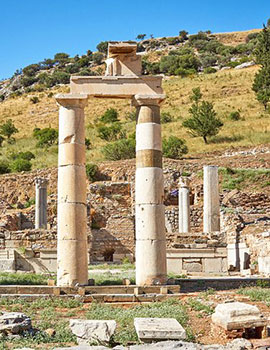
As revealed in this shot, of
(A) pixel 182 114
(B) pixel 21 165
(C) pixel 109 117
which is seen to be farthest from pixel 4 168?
(A) pixel 182 114

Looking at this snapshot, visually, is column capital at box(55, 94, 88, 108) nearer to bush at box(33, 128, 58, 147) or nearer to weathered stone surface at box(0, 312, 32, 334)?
weathered stone surface at box(0, 312, 32, 334)

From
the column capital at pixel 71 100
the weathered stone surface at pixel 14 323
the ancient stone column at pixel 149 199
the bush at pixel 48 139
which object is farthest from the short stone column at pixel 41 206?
the bush at pixel 48 139

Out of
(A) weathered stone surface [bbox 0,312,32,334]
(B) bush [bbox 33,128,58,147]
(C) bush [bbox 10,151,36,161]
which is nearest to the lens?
(A) weathered stone surface [bbox 0,312,32,334]

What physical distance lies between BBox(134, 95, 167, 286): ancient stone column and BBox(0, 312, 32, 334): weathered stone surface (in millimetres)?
5145

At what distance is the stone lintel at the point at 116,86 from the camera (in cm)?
1485

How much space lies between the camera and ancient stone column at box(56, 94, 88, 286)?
1407 cm

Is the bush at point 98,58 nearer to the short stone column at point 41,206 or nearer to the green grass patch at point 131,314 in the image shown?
the short stone column at point 41,206

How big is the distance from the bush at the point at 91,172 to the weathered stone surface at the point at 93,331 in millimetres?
34639

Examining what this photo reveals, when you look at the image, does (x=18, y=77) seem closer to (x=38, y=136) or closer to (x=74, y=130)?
(x=38, y=136)

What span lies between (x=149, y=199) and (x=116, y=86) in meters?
3.07

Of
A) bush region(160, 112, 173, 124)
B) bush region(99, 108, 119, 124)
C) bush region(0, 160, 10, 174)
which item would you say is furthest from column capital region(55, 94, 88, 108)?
bush region(99, 108, 119, 124)

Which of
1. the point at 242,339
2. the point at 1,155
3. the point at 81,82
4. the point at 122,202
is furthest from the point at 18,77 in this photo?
the point at 242,339

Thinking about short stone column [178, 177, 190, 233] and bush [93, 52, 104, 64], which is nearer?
short stone column [178, 177, 190, 233]

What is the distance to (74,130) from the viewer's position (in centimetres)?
1460
